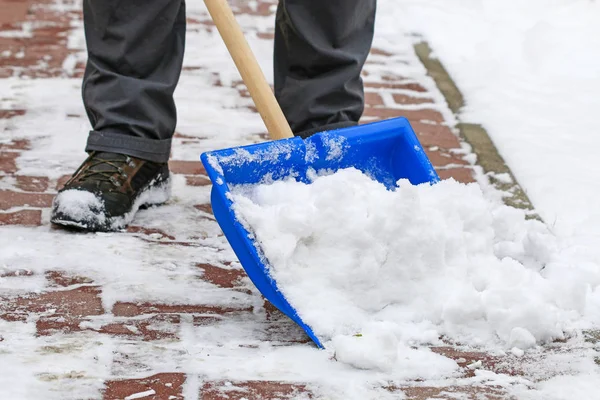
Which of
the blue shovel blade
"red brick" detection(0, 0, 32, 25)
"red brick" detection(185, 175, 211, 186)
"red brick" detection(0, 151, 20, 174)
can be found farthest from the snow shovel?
"red brick" detection(0, 0, 32, 25)

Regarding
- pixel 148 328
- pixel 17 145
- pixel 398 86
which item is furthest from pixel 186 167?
pixel 398 86

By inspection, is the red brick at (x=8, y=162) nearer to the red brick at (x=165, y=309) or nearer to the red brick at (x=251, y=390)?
the red brick at (x=165, y=309)

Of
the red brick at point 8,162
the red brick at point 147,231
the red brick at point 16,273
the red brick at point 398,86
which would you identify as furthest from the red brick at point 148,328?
the red brick at point 398,86

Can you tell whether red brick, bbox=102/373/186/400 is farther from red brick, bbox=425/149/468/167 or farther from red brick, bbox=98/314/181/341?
red brick, bbox=425/149/468/167

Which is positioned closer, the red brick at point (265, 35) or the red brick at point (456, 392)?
the red brick at point (456, 392)

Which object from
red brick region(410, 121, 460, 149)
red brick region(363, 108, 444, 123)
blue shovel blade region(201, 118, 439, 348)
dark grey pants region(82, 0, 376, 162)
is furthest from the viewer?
red brick region(363, 108, 444, 123)

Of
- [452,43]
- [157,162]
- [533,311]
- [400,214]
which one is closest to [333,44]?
[157,162]

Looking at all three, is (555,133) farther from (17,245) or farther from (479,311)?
(17,245)

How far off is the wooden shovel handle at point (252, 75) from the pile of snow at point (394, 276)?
255 millimetres

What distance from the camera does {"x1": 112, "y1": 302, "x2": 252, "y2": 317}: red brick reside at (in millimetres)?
1897

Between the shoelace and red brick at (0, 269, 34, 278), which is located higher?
the shoelace

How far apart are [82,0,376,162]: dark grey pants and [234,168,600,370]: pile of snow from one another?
0.59 meters

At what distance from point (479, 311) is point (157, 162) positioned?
37.7 inches

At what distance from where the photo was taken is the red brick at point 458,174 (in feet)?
8.82
